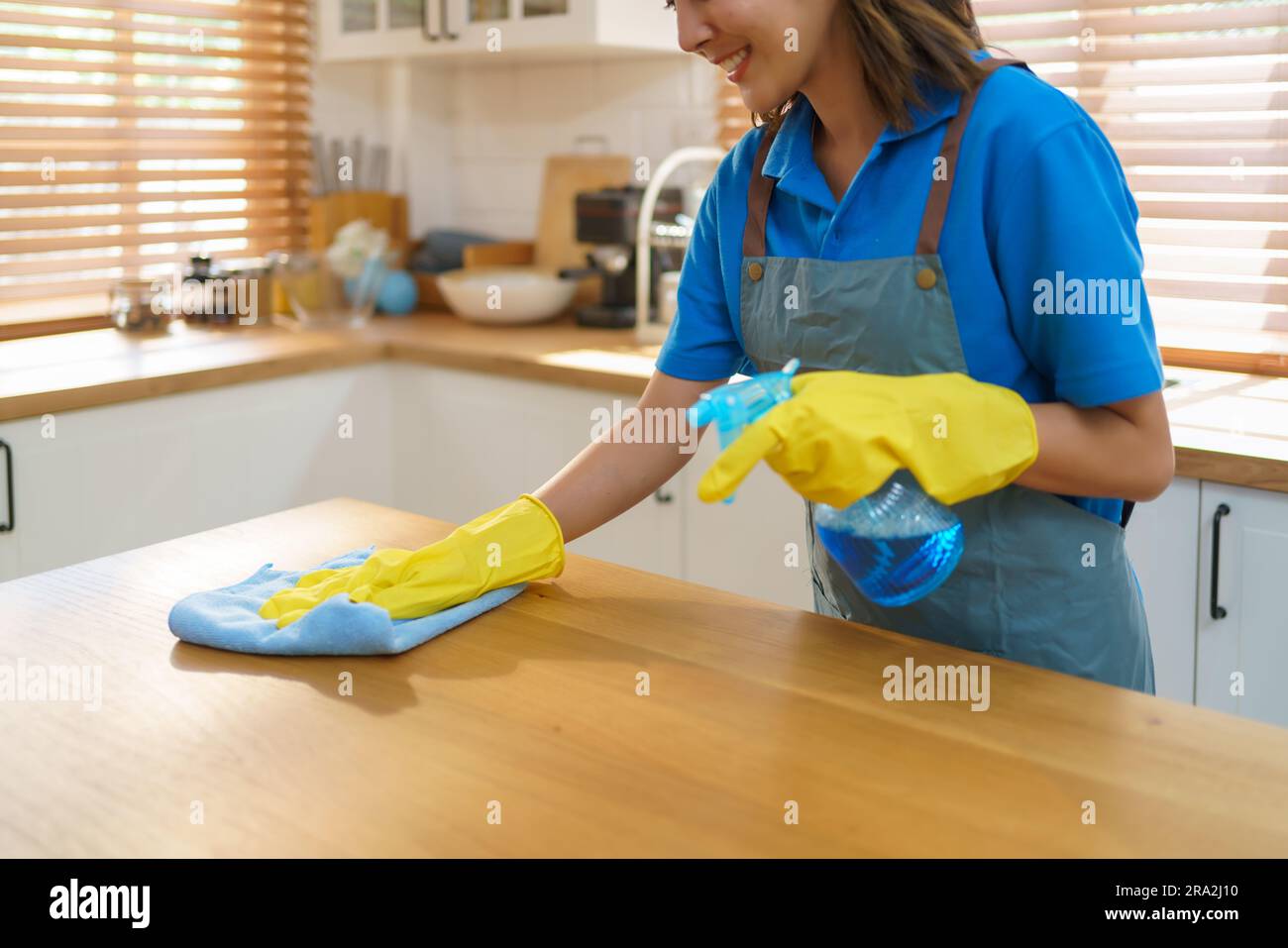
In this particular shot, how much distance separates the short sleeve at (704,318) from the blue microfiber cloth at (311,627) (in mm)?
397

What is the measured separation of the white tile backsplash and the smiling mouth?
201 centimetres

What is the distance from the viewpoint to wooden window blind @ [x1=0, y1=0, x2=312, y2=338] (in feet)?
9.96

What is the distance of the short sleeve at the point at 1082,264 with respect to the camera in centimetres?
114

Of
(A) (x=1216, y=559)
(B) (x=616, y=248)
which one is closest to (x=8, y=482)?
(B) (x=616, y=248)

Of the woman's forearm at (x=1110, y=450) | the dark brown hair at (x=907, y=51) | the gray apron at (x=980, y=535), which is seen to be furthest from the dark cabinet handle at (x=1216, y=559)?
the dark brown hair at (x=907, y=51)

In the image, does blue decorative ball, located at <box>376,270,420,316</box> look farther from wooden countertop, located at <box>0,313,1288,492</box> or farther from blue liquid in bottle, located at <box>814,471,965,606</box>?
blue liquid in bottle, located at <box>814,471,965,606</box>

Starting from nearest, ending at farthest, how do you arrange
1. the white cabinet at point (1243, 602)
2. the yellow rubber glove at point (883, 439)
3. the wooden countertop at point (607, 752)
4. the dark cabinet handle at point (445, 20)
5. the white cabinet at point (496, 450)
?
1. the wooden countertop at point (607, 752)
2. the yellow rubber glove at point (883, 439)
3. the white cabinet at point (1243, 602)
4. the white cabinet at point (496, 450)
5. the dark cabinet handle at point (445, 20)

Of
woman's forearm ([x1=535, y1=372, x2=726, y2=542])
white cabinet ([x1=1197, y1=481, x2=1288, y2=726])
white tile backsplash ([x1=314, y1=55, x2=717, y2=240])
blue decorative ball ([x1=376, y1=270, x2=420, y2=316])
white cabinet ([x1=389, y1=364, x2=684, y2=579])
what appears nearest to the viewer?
woman's forearm ([x1=535, y1=372, x2=726, y2=542])

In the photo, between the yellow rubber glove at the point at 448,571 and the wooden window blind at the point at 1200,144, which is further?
the wooden window blind at the point at 1200,144

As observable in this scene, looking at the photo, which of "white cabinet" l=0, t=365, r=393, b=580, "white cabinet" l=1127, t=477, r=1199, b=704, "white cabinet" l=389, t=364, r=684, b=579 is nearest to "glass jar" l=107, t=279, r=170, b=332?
"white cabinet" l=0, t=365, r=393, b=580

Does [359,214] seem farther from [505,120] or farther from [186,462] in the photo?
[186,462]

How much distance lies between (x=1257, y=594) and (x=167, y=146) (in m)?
2.68

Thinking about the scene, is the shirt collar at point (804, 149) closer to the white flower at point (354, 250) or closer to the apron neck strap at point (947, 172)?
the apron neck strap at point (947, 172)

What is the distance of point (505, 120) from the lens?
3.67 m
